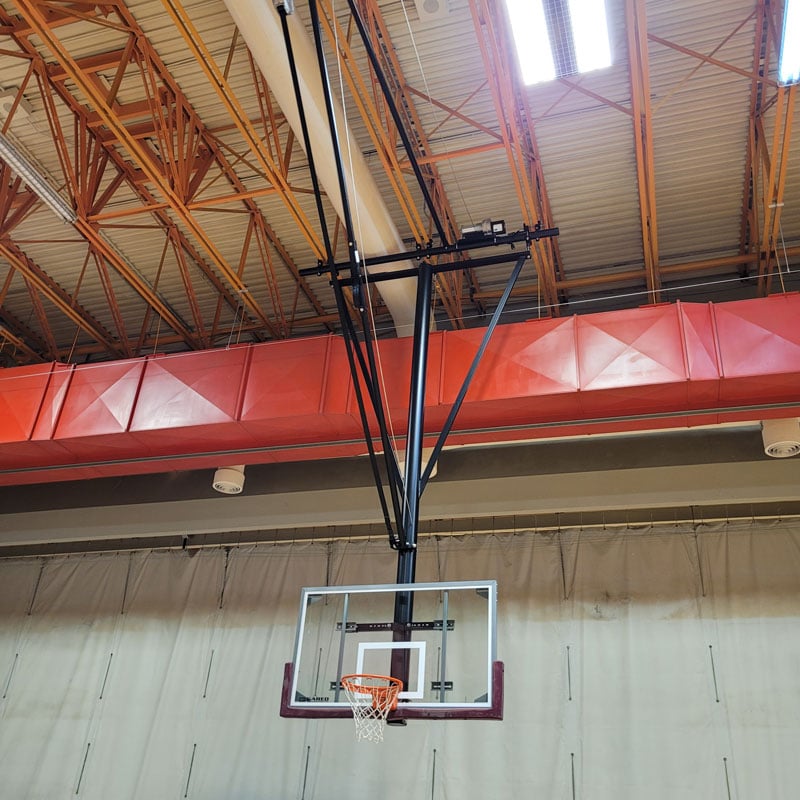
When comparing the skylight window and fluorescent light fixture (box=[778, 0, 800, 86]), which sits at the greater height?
fluorescent light fixture (box=[778, 0, 800, 86])

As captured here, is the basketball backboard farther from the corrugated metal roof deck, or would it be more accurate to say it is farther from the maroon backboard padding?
the corrugated metal roof deck

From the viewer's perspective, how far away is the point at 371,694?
31.3 ft

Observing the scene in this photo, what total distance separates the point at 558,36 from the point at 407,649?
8765 mm

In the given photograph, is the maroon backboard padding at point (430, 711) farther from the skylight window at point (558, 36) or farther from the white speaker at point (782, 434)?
the skylight window at point (558, 36)

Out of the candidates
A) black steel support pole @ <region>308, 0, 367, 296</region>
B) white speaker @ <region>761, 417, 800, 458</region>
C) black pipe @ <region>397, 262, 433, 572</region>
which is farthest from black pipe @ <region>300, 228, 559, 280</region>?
white speaker @ <region>761, 417, 800, 458</region>

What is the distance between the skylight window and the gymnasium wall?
1049 cm

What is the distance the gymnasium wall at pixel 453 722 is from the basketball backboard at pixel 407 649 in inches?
288

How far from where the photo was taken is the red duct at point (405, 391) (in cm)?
1243

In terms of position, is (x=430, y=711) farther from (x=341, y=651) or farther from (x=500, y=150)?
(x=500, y=150)

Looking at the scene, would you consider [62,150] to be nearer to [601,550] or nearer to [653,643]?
[601,550]

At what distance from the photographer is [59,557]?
21.8 m

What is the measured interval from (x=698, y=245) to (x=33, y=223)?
15725 mm

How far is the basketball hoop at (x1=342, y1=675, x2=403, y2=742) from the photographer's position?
30.9 ft

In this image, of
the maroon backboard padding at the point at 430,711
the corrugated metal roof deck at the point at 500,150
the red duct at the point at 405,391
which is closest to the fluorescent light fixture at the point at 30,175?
the corrugated metal roof deck at the point at 500,150
